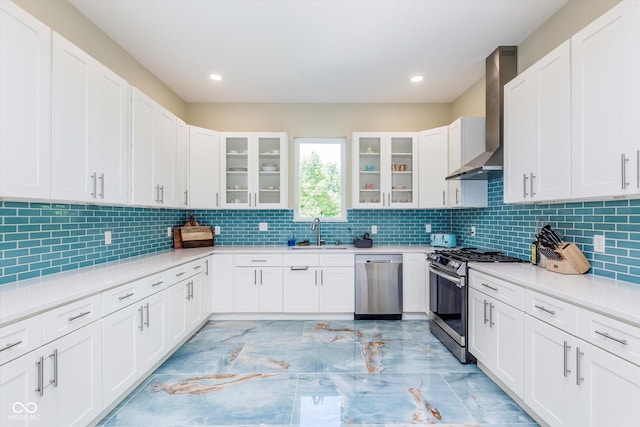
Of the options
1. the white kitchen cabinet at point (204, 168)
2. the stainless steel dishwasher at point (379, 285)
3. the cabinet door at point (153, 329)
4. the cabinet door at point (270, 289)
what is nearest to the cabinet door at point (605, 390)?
the stainless steel dishwasher at point (379, 285)

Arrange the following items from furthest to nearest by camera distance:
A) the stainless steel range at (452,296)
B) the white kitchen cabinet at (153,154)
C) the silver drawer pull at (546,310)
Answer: the stainless steel range at (452,296) < the white kitchen cabinet at (153,154) < the silver drawer pull at (546,310)

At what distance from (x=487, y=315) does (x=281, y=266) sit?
231 cm

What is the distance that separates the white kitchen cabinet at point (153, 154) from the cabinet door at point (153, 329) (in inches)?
34.1

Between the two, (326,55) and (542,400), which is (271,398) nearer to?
(542,400)

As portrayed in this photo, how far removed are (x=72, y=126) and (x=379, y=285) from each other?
3.33 m

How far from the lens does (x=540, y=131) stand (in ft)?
7.30

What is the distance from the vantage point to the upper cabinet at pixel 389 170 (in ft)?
13.3

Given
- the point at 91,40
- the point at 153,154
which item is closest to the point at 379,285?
the point at 153,154

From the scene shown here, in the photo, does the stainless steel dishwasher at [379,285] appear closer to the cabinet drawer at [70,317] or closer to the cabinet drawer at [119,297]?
the cabinet drawer at [119,297]

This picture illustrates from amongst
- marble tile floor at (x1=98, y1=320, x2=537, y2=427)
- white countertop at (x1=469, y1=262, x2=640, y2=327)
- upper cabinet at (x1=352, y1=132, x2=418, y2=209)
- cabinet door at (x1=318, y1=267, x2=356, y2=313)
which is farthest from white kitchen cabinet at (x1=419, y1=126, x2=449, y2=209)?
marble tile floor at (x1=98, y1=320, x2=537, y2=427)

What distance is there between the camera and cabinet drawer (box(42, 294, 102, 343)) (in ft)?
4.91

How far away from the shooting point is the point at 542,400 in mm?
1821

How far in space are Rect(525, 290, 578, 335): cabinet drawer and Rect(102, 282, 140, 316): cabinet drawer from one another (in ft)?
8.87

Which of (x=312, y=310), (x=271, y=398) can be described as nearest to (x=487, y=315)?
(x=271, y=398)
